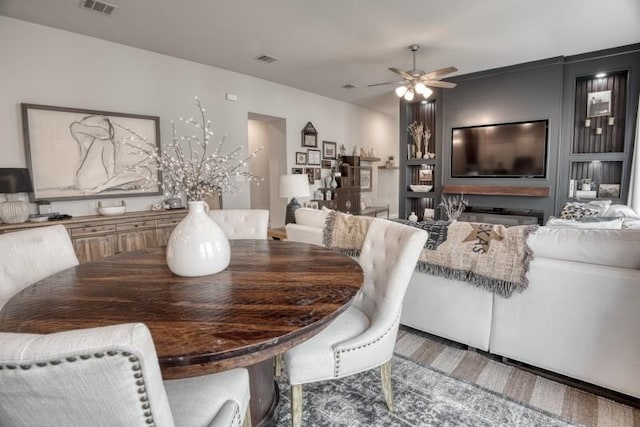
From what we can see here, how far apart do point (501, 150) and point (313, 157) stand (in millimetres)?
3246

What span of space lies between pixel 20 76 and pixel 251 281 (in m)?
3.58

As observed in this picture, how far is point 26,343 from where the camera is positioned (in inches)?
21.6

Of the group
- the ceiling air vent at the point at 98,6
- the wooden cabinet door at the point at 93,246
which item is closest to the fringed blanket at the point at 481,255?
the wooden cabinet door at the point at 93,246

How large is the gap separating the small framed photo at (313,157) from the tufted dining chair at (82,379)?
19.3 ft

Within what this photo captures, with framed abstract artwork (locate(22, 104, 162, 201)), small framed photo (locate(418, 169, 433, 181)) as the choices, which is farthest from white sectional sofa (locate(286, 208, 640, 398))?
small framed photo (locate(418, 169, 433, 181))

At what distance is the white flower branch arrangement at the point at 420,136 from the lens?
243 inches

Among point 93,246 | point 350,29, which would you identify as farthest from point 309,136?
point 93,246

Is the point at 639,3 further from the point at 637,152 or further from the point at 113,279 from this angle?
the point at 113,279

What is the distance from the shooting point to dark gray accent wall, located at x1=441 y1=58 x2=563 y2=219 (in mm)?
4824

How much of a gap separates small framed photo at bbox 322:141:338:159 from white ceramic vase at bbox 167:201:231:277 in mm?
5396

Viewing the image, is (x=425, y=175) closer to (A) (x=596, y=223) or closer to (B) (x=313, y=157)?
(B) (x=313, y=157)

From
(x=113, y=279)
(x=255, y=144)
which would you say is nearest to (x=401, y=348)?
(x=113, y=279)

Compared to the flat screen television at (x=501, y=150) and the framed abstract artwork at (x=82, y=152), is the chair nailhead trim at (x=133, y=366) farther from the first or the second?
the flat screen television at (x=501, y=150)

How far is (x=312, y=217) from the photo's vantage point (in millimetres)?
2934
